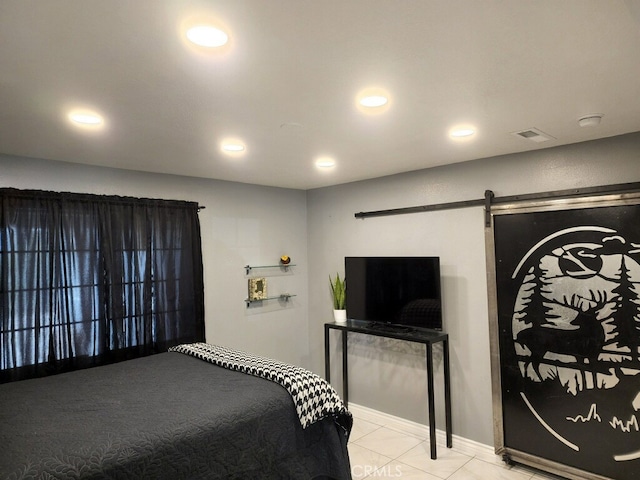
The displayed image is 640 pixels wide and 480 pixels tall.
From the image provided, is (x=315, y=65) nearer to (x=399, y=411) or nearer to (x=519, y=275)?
(x=519, y=275)

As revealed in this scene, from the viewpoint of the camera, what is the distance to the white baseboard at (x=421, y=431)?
3305mm

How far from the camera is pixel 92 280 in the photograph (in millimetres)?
3170

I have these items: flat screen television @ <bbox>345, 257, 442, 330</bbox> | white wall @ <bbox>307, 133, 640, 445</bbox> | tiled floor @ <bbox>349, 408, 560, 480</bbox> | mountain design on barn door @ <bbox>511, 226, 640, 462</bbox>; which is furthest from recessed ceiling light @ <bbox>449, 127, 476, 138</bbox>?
tiled floor @ <bbox>349, 408, 560, 480</bbox>

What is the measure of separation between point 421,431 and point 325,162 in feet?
8.46

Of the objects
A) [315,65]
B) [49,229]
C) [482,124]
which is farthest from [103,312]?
[482,124]

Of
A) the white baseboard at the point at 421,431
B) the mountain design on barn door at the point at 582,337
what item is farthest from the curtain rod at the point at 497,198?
the white baseboard at the point at 421,431

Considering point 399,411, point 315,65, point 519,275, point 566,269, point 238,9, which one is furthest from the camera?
point 399,411

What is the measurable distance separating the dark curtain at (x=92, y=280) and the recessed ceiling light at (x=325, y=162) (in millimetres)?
1275

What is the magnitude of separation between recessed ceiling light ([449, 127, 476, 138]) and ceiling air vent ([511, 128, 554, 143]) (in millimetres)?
276

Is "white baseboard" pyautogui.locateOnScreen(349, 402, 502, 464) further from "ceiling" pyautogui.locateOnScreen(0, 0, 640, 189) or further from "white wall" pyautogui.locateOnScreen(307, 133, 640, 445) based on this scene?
"ceiling" pyautogui.locateOnScreen(0, 0, 640, 189)

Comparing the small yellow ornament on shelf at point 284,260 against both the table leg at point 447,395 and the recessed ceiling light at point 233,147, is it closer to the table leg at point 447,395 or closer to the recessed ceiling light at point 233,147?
the recessed ceiling light at point 233,147

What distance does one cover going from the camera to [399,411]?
155 inches

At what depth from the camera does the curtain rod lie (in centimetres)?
270

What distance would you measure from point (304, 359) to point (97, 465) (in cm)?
323
